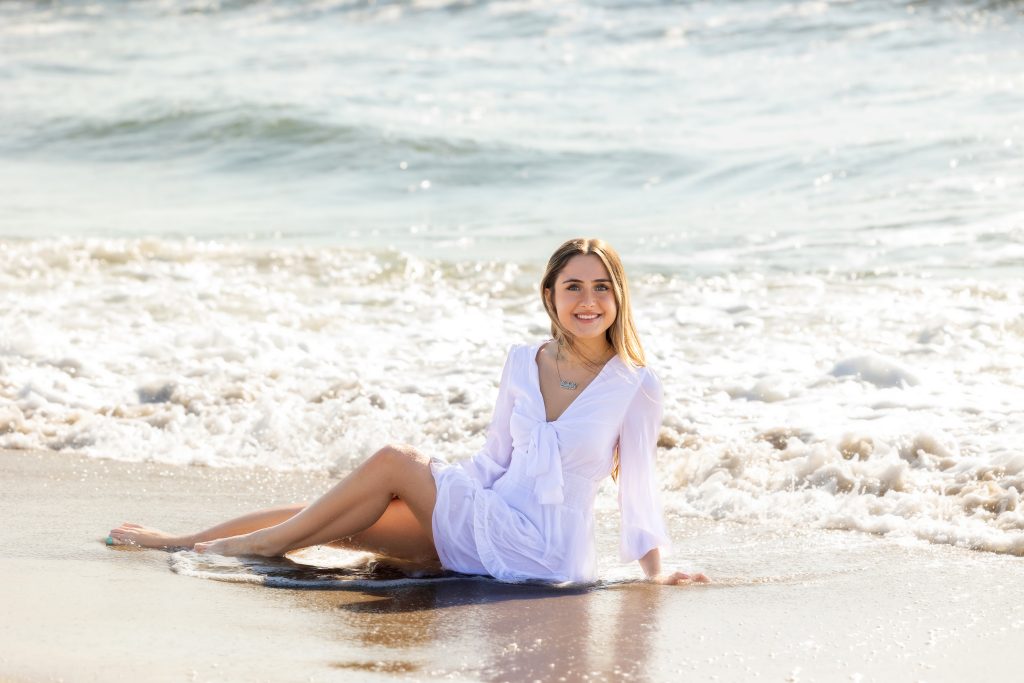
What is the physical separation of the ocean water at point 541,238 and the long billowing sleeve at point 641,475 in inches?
45.4

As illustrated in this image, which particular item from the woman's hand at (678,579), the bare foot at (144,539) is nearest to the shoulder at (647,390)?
the woman's hand at (678,579)

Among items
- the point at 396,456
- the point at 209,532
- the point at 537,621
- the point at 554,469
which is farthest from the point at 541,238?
the point at 537,621

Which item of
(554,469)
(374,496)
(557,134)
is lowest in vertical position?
(374,496)

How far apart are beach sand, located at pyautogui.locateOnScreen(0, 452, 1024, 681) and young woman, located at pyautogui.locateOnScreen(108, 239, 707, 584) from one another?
15cm

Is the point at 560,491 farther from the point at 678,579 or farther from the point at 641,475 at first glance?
the point at 678,579

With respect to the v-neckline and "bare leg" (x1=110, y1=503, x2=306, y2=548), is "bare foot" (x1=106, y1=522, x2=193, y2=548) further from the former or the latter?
the v-neckline

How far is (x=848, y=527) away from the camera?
558 cm

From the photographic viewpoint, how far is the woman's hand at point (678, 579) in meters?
4.79

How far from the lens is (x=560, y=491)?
4680 mm

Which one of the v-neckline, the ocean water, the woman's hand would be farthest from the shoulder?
the ocean water

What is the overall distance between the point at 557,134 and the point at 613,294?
39.9 ft

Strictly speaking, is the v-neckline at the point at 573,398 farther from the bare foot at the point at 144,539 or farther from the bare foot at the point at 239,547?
the bare foot at the point at 144,539

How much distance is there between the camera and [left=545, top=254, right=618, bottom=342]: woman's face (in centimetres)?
475

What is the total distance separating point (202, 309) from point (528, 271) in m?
2.58
